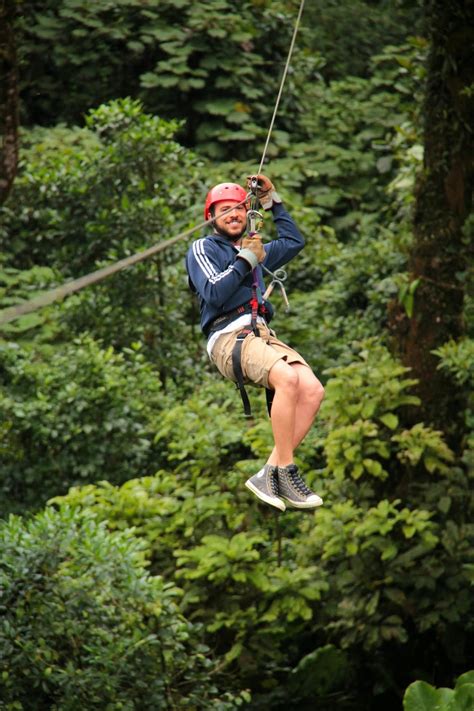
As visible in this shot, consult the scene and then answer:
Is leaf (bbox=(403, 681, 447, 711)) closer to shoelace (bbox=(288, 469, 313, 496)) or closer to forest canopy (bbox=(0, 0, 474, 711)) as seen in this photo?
forest canopy (bbox=(0, 0, 474, 711))

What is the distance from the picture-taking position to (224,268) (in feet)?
16.7

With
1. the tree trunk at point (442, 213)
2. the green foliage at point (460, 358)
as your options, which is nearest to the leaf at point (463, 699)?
the green foliage at point (460, 358)

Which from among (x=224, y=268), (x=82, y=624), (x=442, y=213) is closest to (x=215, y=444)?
(x=82, y=624)

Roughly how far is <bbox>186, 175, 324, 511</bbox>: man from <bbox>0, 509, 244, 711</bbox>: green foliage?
2313 millimetres

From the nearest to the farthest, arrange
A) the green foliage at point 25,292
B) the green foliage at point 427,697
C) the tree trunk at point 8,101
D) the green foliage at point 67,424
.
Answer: the green foliage at point 427,697, the tree trunk at point 8,101, the green foliage at point 67,424, the green foliage at point 25,292

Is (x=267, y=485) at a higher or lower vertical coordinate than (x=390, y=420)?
higher

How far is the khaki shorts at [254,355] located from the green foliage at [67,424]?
4027 millimetres

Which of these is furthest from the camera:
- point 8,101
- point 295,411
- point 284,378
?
point 8,101

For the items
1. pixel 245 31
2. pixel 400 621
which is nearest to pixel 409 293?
pixel 400 621

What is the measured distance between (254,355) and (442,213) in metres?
3.79

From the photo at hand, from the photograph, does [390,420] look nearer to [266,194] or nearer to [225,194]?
[266,194]

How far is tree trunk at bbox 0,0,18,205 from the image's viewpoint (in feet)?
25.3

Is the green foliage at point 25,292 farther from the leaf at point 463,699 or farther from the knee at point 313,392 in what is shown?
the knee at point 313,392

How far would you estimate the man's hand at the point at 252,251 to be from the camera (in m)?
4.89
